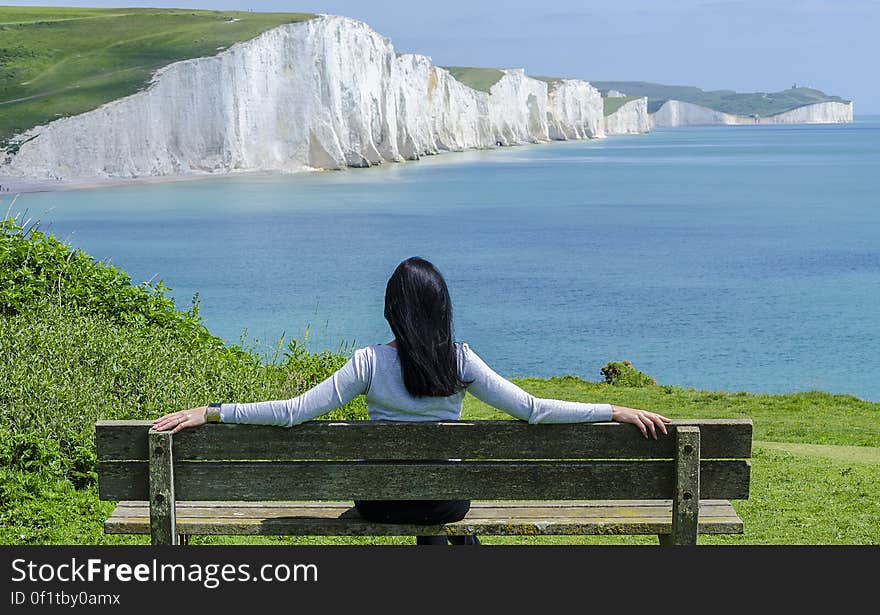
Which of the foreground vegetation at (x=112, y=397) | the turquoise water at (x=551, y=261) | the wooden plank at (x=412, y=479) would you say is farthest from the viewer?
the turquoise water at (x=551, y=261)

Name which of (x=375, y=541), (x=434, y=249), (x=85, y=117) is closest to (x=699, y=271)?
(x=434, y=249)

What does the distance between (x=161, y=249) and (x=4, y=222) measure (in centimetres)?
4723

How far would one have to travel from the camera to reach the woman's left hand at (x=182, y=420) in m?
4.71

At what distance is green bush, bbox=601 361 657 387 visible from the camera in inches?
882

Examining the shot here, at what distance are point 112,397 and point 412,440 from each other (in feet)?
15.8

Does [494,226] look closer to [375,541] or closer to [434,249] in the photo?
[434,249]

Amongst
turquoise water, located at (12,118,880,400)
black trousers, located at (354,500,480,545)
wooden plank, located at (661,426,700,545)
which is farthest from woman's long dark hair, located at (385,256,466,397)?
turquoise water, located at (12,118,880,400)

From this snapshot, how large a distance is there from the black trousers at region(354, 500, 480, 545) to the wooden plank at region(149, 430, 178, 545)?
0.77m

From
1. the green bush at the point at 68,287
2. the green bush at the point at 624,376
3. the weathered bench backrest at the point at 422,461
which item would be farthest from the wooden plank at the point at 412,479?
the green bush at the point at 624,376

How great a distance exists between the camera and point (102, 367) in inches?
366

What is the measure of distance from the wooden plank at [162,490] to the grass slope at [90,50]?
93143 millimetres

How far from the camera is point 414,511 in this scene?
16.2 feet

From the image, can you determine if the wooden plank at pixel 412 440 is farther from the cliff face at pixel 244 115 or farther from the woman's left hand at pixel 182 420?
the cliff face at pixel 244 115

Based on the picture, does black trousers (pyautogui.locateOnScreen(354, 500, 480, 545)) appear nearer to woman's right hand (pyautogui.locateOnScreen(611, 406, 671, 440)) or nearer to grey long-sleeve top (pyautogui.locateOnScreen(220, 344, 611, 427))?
grey long-sleeve top (pyautogui.locateOnScreen(220, 344, 611, 427))
